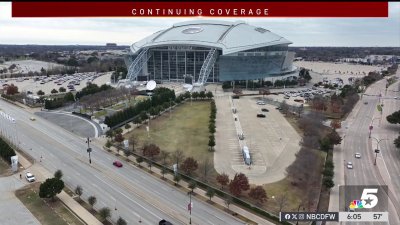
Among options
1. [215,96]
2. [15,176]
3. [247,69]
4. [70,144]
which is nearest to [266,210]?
[15,176]

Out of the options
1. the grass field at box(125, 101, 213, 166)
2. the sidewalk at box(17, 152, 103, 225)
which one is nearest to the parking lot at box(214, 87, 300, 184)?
the grass field at box(125, 101, 213, 166)

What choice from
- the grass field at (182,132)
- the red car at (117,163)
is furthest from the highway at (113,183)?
the grass field at (182,132)

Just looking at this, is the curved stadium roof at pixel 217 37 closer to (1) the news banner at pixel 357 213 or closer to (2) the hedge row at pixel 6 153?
(2) the hedge row at pixel 6 153

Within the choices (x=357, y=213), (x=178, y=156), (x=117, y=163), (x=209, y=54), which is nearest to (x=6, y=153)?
(x=117, y=163)

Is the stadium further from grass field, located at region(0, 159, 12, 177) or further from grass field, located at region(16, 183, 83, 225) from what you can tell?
grass field, located at region(16, 183, 83, 225)

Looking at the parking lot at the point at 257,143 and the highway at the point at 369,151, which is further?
the parking lot at the point at 257,143

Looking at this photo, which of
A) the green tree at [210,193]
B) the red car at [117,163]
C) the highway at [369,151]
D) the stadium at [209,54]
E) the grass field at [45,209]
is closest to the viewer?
the grass field at [45,209]
